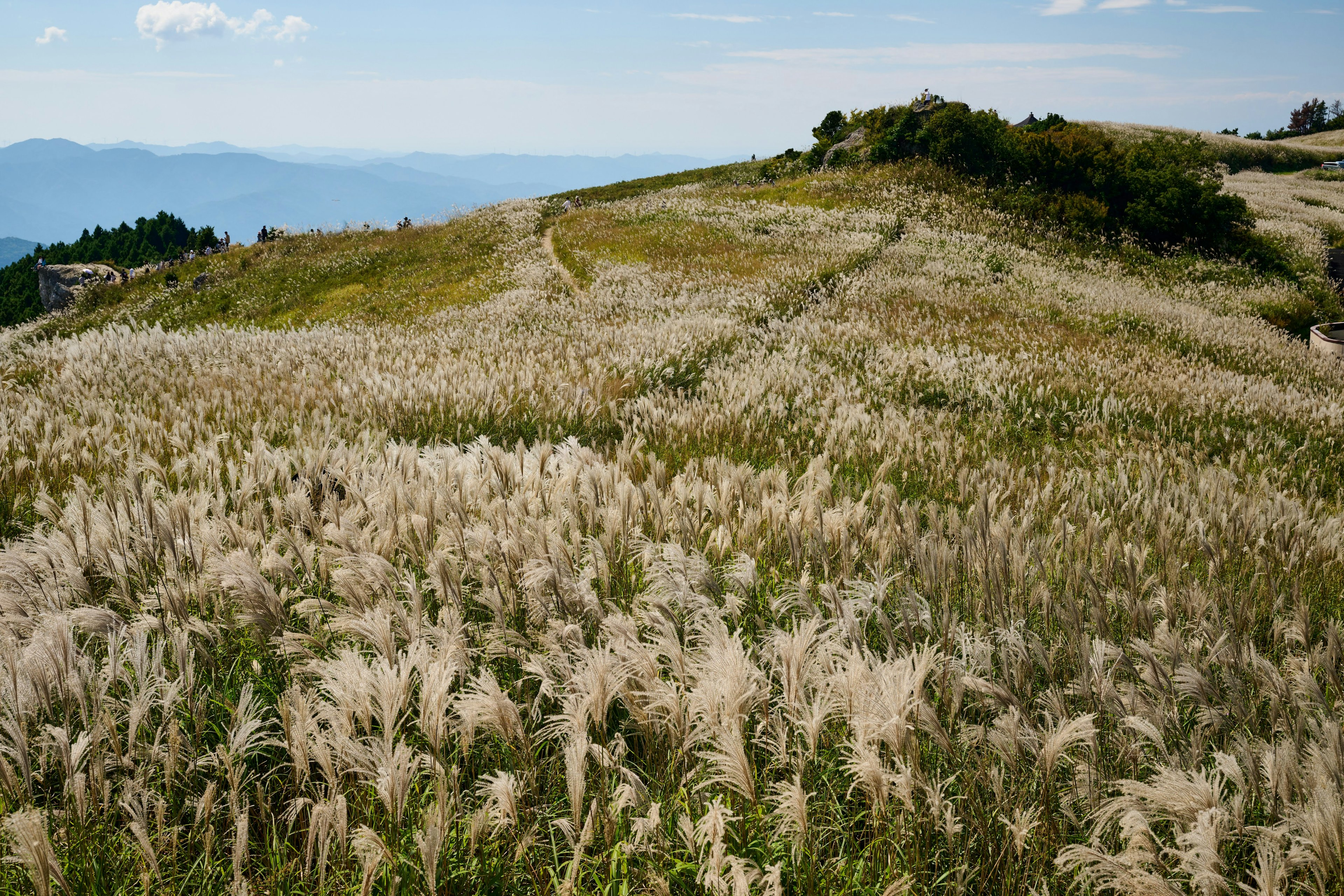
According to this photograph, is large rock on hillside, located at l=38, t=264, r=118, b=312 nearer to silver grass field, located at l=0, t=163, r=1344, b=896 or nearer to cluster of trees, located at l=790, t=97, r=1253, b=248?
cluster of trees, located at l=790, t=97, r=1253, b=248

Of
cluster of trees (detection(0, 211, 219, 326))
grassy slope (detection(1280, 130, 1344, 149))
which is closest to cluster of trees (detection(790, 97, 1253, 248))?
grassy slope (detection(1280, 130, 1344, 149))

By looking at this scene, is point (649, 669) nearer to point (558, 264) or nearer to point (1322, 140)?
point (558, 264)

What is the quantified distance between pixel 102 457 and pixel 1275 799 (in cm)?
567

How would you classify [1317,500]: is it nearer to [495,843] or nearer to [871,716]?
[871,716]

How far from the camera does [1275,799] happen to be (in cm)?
161

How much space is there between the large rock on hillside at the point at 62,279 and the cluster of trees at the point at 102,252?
20068 mm

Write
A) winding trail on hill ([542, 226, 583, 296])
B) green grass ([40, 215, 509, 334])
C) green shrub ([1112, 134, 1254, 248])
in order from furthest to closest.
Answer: green shrub ([1112, 134, 1254, 248]) → green grass ([40, 215, 509, 334]) → winding trail on hill ([542, 226, 583, 296])

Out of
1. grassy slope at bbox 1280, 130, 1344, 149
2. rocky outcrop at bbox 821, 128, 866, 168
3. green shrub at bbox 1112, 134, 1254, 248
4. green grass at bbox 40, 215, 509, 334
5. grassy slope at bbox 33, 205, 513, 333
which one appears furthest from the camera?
grassy slope at bbox 1280, 130, 1344, 149

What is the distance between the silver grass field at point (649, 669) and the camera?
1.58 metres

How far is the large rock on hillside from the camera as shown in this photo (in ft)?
130

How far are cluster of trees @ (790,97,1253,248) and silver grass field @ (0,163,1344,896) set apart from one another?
30342 mm

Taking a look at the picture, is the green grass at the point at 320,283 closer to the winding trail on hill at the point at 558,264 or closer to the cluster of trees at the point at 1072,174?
the winding trail on hill at the point at 558,264

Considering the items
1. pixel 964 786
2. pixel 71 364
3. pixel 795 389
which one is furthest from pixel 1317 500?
pixel 71 364

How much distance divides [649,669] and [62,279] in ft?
187
